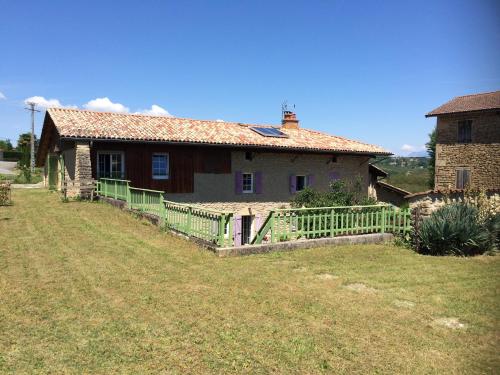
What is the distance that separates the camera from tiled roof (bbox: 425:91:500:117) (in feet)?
83.6

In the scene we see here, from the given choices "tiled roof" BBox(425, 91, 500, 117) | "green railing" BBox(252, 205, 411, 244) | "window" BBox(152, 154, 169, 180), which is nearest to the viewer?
"green railing" BBox(252, 205, 411, 244)

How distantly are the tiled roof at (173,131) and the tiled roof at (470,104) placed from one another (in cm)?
589

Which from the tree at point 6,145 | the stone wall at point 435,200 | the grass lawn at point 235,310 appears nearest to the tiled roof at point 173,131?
the grass lawn at point 235,310

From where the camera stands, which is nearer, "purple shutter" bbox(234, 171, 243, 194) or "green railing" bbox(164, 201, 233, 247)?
"green railing" bbox(164, 201, 233, 247)

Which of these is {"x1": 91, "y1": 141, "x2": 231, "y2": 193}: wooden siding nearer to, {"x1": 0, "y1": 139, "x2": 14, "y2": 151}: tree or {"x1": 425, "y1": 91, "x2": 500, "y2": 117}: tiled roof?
{"x1": 425, "y1": 91, "x2": 500, "y2": 117}: tiled roof

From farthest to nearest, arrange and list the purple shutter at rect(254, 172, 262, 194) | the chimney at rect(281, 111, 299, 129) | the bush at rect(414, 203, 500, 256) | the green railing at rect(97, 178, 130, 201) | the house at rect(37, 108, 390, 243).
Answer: the chimney at rect(281, 111, 299, 129) → the purple shutter at rect(254, 172, 262, 194) → the house at rect(37, 108, 390, 243) → the green railing at rect(97, 178, 130, 201) → the bush at rect(414, 203, 500, 256)

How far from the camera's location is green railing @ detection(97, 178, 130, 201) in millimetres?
15453

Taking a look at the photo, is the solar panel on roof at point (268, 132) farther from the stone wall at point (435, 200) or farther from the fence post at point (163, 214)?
the fence post at point (163, 214)

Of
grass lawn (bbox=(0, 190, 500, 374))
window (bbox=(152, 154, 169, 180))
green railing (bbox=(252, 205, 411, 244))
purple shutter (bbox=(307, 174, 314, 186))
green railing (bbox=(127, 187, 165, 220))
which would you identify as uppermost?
window (bbox=(152, 154, 169, 180))

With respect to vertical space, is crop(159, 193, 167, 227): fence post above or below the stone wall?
below

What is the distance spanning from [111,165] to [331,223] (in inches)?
448

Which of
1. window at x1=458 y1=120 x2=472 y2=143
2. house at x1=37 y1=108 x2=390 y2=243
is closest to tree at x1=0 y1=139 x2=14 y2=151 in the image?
house at x1=37 y1=108 x2=390 y2=243

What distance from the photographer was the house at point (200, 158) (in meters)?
18.8

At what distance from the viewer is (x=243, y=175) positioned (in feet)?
73.0
